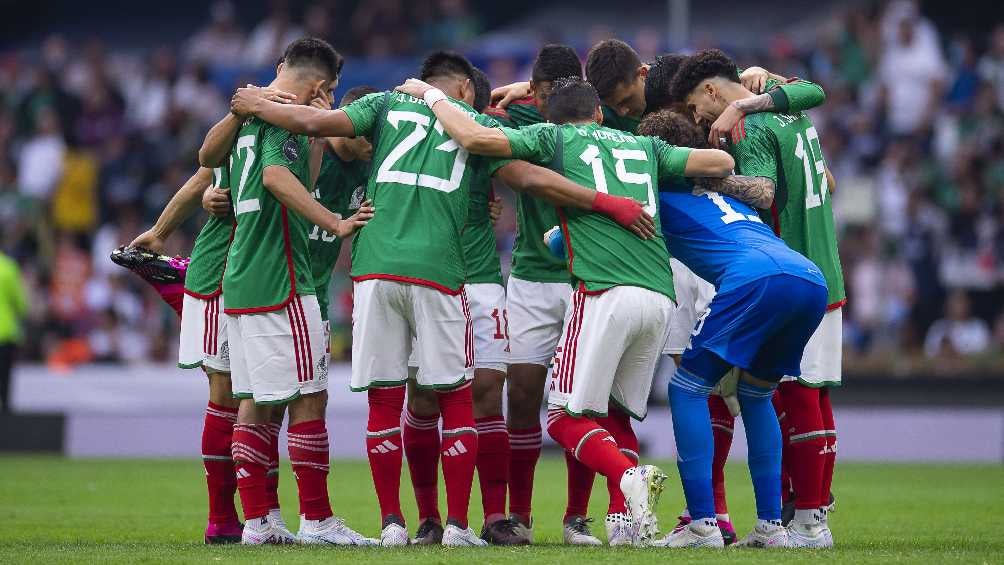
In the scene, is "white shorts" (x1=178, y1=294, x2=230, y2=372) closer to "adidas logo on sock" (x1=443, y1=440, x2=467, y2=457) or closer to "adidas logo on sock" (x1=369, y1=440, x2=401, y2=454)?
"adidas logo on sock" (x1=369, y1=440, x2=401, y2=454)

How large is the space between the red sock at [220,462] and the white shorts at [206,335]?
253mm

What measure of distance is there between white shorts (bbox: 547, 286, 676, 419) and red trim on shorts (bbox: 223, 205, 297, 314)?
145 cm

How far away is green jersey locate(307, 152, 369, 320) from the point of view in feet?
27.7

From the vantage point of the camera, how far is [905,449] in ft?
55.4

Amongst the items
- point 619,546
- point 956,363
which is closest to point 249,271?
point 619,546

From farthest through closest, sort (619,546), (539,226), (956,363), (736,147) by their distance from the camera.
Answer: (956,363) < (539,226) < (736,147) < (619,546)

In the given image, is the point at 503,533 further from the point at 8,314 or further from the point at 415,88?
the point at 8,314

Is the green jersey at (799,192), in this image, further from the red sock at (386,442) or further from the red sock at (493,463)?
the red sock at (386,442)

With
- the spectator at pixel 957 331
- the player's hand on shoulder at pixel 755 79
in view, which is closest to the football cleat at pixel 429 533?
Answer: the player's hand on shoulder at pixel 755 79

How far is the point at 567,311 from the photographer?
7.85 metres

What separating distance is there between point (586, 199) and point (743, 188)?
2.93 ft

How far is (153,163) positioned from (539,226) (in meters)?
14.0

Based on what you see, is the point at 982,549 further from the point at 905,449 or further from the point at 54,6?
the point at 54,6

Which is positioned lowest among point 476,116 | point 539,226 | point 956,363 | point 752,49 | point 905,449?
point 905,449
